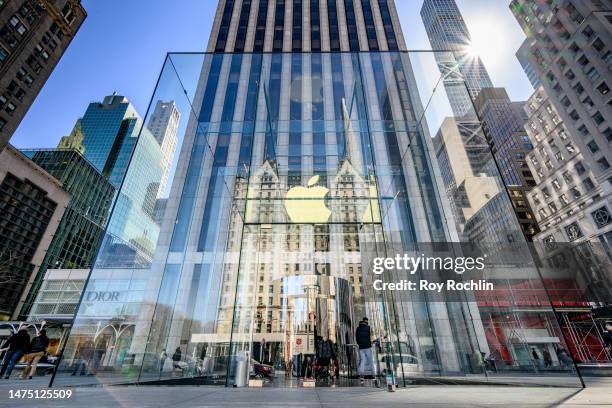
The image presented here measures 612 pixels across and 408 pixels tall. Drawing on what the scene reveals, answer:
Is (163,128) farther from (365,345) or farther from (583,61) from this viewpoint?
(583,61)

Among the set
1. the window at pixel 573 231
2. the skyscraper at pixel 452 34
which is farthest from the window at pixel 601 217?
the skyscraper at pixel 452 34

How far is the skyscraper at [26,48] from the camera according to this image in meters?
36.5

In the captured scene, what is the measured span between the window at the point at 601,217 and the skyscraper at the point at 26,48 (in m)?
77.7

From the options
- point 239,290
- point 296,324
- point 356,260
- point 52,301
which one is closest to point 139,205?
point 239,290

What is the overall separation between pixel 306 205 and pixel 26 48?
56.3 m

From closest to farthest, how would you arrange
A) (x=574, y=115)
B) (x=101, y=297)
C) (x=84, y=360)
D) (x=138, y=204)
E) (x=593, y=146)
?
(x=84, y=360) → (x=101, y=297) → (x=138, y=204) → (x=593, y=146) → (x=574, y=115)

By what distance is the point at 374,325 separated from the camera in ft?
24.1

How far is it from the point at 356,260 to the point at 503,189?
172 inches

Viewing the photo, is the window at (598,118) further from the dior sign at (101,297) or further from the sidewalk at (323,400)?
the dior sign at (101,297)

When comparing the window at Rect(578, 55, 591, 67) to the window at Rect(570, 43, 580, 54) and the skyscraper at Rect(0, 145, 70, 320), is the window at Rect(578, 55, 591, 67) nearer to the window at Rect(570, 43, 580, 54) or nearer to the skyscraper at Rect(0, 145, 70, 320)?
the window at Rect(570, 43, 580, 54)

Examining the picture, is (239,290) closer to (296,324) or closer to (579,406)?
(296,324)

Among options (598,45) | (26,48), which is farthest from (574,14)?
(26,48)

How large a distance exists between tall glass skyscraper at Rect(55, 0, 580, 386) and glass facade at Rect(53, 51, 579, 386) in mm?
40

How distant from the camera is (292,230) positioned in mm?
7312
